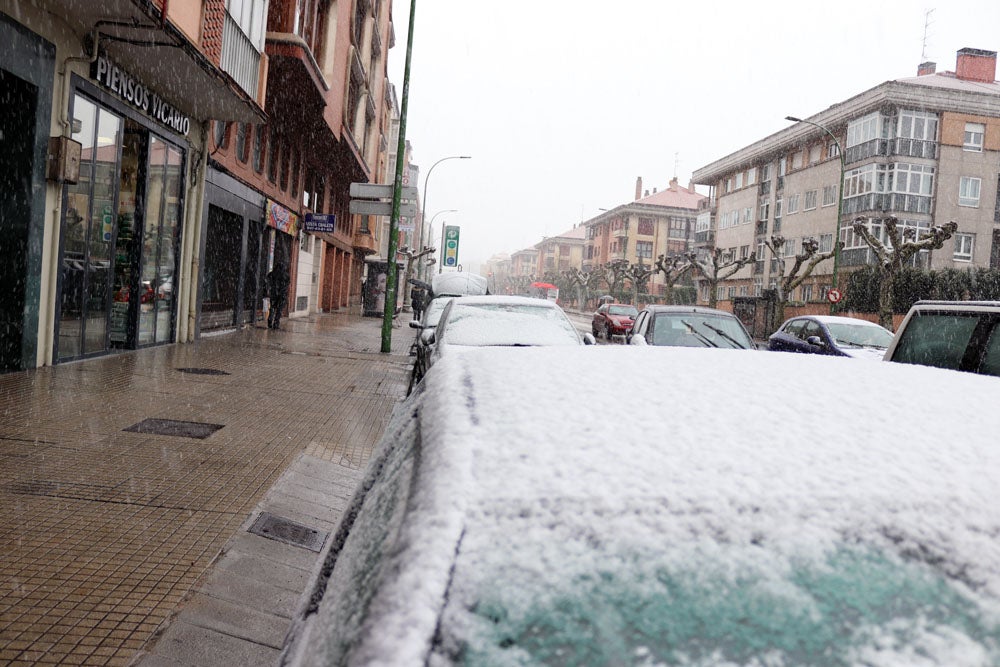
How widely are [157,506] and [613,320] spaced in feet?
90.5

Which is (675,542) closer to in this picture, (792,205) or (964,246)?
(964,246)

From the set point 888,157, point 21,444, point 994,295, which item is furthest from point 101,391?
point 888,157

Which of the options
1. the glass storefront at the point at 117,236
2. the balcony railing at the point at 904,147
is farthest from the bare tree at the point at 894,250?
the glass storefront at the point at 117,236

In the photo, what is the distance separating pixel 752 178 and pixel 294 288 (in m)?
40.1

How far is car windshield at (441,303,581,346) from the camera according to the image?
8609 mm

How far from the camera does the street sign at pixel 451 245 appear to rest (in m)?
64.2

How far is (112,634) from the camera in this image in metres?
2.89

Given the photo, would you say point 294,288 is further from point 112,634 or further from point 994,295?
point 994,295

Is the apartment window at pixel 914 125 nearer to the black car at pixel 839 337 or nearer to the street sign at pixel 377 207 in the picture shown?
the black car at pixel 839 337

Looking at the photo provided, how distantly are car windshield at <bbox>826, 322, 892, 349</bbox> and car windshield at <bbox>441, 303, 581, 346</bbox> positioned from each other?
6.40m

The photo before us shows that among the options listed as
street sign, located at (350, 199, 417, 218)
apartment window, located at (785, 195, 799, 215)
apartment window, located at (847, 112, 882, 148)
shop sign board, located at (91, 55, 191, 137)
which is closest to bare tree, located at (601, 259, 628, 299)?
apartment window, located at (785, 195, 799, 215)

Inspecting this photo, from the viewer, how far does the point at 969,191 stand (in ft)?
133

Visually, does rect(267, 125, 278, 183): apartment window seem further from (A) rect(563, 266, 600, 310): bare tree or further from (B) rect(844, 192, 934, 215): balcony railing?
(A) rect(563, 266, 600, 310): bare tree

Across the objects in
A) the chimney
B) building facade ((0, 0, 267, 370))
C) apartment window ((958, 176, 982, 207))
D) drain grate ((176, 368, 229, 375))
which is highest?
the chimney
